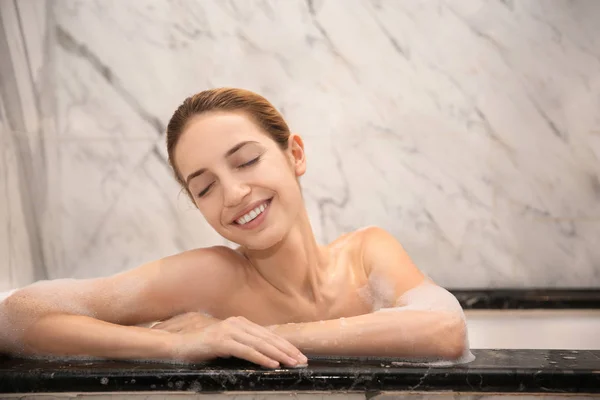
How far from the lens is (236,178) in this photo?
3.93 ft

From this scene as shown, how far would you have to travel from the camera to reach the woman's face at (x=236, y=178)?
1.19m

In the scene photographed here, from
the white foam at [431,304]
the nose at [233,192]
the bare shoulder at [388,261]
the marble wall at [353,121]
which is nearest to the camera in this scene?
the white foam at [431,304]

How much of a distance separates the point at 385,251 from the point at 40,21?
66.8 inches

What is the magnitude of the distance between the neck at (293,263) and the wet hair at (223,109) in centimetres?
21

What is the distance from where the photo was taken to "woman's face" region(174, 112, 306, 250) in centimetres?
119

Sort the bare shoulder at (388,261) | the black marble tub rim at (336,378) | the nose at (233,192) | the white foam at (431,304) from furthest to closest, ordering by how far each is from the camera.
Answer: the bare shoulder at (388,261), the nose at (233,192), the white foam at (431,304), the black marble tub rim at (336,378)

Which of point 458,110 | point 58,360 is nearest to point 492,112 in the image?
point 458,110

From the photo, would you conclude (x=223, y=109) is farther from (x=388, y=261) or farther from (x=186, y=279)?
(x=388, y=261)

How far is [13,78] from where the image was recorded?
224cm

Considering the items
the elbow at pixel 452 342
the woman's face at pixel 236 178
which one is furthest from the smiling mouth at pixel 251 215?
the elbow at pixel 452 342

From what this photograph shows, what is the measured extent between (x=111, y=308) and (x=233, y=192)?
0.37 metres

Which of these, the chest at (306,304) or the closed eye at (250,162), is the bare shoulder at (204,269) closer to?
the chest at (306,304)

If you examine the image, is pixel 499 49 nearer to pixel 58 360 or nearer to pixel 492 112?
pixel 492 112

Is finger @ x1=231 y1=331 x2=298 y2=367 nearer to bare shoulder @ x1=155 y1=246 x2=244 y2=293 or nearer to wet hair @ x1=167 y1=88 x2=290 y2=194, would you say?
bare shoulder @ x1=155 y1=246 x2=244 y2=293
